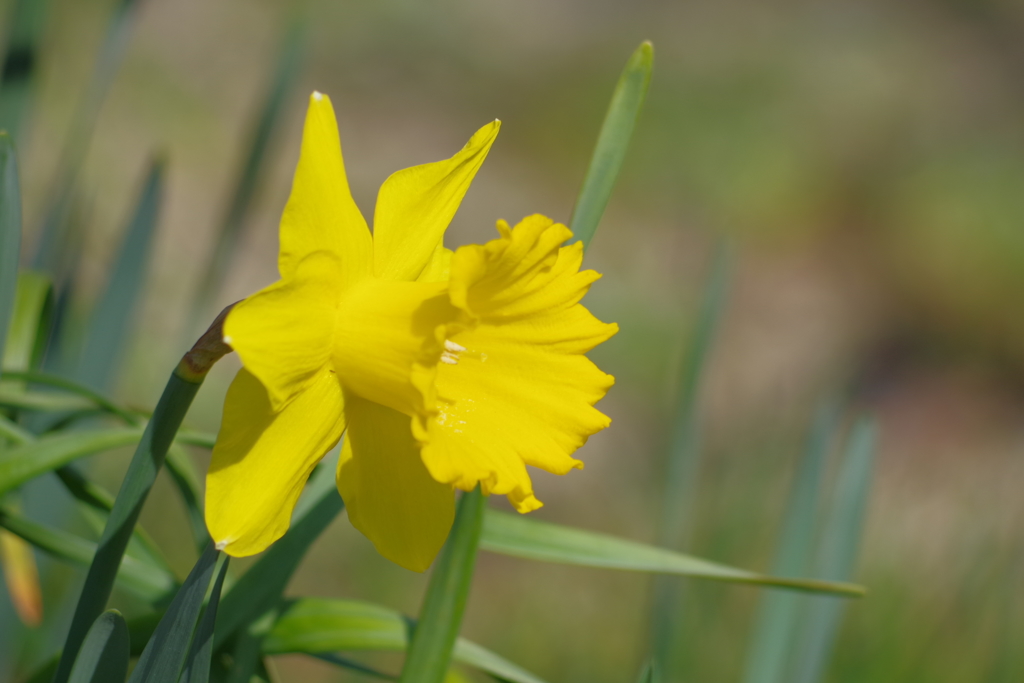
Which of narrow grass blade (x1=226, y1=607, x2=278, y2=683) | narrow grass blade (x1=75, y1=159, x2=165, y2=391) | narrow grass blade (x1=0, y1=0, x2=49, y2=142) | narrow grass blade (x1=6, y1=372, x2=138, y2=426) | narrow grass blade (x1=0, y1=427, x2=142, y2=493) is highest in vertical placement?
narrow grass blade (x1=0, y1=0, x2=49, y2=142)

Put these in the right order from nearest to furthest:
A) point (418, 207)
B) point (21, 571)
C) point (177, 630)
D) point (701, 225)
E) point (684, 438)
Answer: point (177, 630) < point (418, 207) < point (21, 571) < point (684, 438) < point (701, 225)

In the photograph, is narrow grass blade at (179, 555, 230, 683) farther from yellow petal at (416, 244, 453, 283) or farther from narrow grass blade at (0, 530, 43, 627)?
narrow grass blade at (0, 530, 43, 627)

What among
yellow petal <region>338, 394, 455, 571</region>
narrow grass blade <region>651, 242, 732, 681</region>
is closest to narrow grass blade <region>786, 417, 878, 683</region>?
narrow grass blade <region>651, 242, 732, 681</region>

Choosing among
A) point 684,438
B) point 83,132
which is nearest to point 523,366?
point 684,438

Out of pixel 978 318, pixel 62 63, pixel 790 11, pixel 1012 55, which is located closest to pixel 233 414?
pixel 62 63

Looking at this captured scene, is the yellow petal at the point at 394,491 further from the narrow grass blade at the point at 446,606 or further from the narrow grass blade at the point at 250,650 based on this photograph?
the narrow grass blade at the point at 250,650

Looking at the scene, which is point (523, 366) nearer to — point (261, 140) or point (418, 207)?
point (418, 207)
